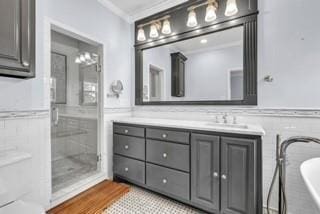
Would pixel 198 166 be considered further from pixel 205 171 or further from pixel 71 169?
pixel 71 169

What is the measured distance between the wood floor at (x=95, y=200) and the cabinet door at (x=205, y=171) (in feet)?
3.12

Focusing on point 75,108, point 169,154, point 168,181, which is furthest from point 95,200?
point 75,108

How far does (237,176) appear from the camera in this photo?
4.62ft

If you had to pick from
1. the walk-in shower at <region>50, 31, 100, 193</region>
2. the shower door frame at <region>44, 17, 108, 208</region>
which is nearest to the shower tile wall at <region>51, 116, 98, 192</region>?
the walk-in shower at <region>50, 31, 100, 193</region>

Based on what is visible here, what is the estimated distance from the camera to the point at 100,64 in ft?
7.64

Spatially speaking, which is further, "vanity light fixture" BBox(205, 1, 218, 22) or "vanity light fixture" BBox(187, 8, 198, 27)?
"vanity light fixture" BBox(187, 8, 198, 27)

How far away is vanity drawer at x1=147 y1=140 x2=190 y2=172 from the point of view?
1689mm

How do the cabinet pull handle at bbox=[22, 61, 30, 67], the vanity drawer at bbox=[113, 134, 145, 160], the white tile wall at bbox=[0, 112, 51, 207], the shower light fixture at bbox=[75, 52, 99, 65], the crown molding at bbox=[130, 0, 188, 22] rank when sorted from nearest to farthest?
the cabinet pull handle at bbox=[22, 61, 30, 67] → the white tile wall at bbox=[0, 112, 51, 207] → the vanity drawer at bbox=[113, 134, 145, 160] → the crown molding at bbox=[130, 0, 188, 22] → the shower light fixture at bbox=[75, 52, 99, 65]

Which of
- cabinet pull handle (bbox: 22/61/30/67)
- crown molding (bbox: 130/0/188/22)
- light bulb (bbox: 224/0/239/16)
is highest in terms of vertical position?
crown molding (bbox: 130/0/188/22)

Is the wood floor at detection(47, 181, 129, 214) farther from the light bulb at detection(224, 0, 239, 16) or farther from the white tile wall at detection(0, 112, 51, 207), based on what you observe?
the light bulb at detection(224, 0, 239, 16)

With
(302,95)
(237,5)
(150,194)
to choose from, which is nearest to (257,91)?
(302,95)

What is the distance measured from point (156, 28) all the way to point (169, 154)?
1818mm

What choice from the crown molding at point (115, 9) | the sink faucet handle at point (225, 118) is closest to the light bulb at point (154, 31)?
the crown molding at point (115, 9)

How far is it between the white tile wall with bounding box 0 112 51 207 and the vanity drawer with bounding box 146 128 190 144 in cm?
109
